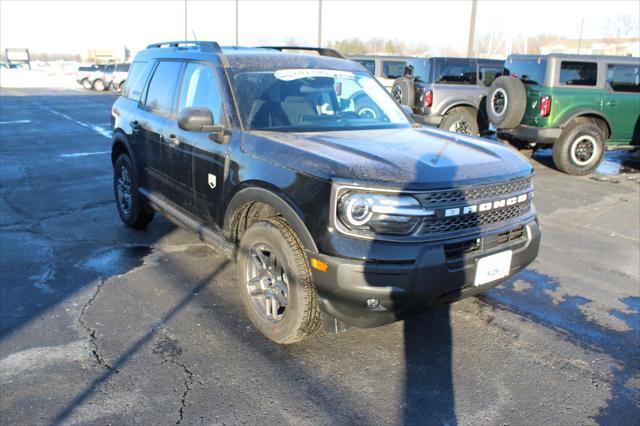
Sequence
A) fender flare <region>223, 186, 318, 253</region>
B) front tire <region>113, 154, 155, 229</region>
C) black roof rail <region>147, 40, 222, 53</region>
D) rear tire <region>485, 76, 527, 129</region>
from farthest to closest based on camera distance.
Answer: rear tire <region>485, 76, 527, 129</region>, front tire <region>113, 154, 155, 229</region>, black roof rail <region>147, 40, 222, 53</region>, fender flare <region>223, 186, 318, 253</region>

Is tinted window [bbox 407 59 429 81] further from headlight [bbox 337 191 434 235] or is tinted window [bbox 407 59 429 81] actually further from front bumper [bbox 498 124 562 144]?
headlight [bbox 337 191 434 235]

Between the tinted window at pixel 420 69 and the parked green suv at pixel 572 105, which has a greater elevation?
the tinted window at pixel 420 69

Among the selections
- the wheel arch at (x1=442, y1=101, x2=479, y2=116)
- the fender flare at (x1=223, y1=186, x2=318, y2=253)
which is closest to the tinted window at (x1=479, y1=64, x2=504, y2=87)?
the wheel arch at (x1=442, y1=101, x2=479, y2=116)

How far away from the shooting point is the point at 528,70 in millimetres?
9602

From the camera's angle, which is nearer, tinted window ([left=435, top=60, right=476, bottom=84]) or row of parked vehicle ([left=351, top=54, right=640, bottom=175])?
row of parked vehicle ([left=351, top=54, right=640, bottom=175])

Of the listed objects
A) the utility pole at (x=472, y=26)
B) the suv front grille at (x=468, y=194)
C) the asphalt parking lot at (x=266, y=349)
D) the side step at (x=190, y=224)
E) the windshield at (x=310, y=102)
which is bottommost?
the asphalt parking lot at (x=266, y=349)

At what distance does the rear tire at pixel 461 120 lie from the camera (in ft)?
37.1

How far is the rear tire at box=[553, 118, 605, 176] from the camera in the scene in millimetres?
9312

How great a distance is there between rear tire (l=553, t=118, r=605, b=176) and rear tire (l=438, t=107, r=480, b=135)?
92.0 inches

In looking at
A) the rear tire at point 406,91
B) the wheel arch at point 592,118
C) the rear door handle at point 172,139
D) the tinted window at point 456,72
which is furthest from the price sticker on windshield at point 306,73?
the tinted window at point 456,72

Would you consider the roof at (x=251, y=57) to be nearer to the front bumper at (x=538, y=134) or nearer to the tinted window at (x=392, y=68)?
the front bumper at (x=538, y=134)

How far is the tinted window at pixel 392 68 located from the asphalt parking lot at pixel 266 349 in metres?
11.2

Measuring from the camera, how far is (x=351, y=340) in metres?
3.65

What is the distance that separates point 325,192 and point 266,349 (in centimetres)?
121
